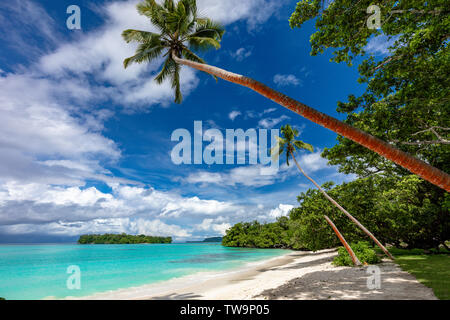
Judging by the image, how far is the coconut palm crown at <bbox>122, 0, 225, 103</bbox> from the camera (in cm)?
884

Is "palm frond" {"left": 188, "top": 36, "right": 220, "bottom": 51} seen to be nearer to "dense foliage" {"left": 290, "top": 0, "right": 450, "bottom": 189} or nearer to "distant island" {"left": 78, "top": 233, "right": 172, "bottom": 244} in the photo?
"dense foliage" {"left": 290, "top": 0, "right": 450, "bottom": 189}

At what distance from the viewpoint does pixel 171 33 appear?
9.09 m

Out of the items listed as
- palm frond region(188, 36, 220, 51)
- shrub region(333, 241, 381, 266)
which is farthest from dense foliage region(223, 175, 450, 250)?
palm frond region(188, 36, 220, 51)

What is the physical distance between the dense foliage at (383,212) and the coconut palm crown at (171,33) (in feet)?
48.2

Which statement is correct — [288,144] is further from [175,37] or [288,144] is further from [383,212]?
[175,37]

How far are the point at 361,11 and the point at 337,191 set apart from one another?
15.6 meters

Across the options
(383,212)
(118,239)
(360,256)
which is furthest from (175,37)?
(118,239)

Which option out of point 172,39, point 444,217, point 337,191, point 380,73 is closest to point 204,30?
point 172,39

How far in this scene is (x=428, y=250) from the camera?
16.8 meters

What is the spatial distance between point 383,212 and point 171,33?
755 inches

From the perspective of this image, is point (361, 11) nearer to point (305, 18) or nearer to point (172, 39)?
point (305, 18)

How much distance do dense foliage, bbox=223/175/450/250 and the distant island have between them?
158260 millimetres

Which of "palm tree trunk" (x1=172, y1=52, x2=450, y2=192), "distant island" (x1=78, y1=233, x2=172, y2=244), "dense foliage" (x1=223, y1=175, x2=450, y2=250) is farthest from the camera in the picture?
"distant island" (x1=78, y1=233, x2=172, y2=244)

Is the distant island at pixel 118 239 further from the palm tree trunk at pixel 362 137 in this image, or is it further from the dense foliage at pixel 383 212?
the palm tree trunk at pixel 362 137
